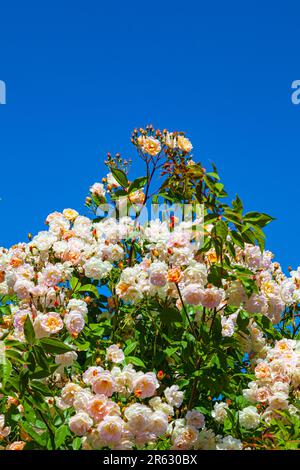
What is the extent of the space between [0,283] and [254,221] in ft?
6.38

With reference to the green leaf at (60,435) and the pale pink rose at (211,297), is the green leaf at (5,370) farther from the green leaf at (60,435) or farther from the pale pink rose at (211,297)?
the pale pink rose at (211,297)

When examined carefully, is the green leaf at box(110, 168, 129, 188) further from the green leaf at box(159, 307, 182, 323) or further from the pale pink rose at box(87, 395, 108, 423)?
the pale pink rose at box(87, 395, 108, 423)

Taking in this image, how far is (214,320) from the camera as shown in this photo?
367cm

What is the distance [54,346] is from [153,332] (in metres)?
1.17

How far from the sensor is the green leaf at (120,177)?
14.7 feet

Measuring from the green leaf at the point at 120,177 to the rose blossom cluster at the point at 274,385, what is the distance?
58.4 inches

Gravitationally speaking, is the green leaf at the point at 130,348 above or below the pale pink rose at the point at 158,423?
above

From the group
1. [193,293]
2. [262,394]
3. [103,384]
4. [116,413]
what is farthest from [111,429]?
[262,394]

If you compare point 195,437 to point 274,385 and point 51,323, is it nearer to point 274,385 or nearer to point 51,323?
point 274,385

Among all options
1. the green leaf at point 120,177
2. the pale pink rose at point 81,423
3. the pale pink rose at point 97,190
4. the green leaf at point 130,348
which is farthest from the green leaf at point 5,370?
the pale pink rose at point 97,190

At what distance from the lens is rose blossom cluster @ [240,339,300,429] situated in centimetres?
366

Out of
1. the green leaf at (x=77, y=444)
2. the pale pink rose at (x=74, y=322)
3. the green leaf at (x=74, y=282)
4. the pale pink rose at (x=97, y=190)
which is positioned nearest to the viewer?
the green leaf at (x=77, y=444)
